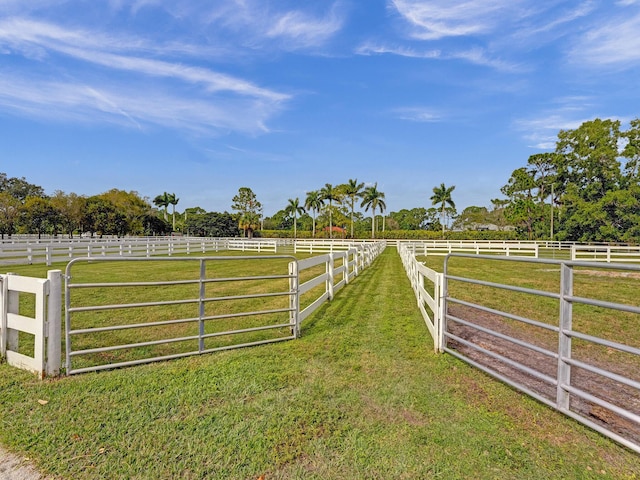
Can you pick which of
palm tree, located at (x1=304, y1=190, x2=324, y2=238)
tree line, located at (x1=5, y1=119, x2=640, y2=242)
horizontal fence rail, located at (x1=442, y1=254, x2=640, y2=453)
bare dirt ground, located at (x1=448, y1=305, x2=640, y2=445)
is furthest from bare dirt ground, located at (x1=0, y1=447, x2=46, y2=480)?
palm tree, located at (x1=304, y1=190, x2=324, y2=238)

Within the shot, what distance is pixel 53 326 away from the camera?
3750 mm

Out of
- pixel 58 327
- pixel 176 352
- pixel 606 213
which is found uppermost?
pixel 606 213

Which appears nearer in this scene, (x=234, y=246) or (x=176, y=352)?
(x=176, y=352)

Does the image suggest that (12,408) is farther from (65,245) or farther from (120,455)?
(65,245)

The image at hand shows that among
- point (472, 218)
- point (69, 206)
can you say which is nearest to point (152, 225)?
point (69, 206)

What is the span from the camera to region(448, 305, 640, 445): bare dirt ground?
10.7 feet

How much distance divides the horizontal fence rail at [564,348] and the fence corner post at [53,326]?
4339mm

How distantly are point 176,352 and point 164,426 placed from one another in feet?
6.82

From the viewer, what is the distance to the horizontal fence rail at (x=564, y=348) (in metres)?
2.91

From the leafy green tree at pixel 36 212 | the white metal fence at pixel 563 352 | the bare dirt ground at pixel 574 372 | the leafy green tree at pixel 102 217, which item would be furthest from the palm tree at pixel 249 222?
the bare dirt ground at pixel 574 372

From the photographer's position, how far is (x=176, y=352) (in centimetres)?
486

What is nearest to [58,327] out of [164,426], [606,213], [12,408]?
[12,408]

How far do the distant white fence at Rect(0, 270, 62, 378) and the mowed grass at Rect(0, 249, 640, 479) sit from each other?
0.18 m

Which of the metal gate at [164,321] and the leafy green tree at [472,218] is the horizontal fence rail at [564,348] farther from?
the leafy green tree at [472,218]
